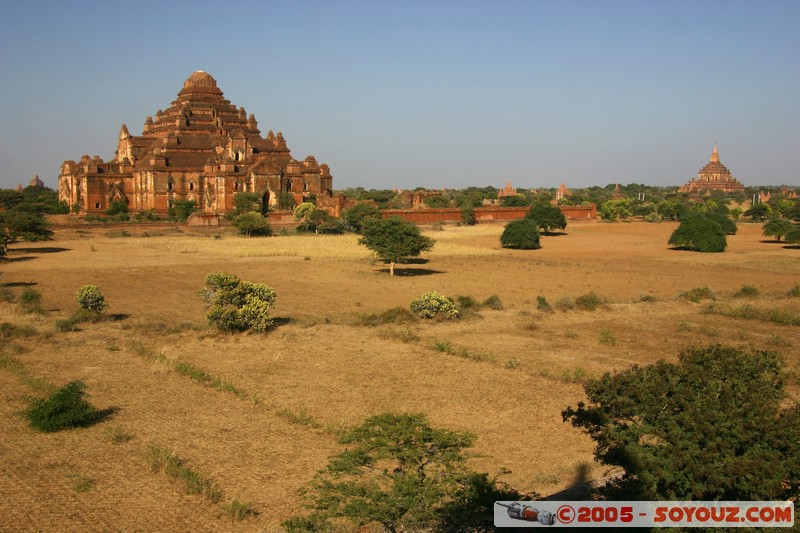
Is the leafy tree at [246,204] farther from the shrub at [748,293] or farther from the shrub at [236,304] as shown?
the shrub at [748,293]

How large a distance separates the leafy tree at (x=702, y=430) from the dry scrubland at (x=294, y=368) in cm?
184

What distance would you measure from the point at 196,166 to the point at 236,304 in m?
44.4

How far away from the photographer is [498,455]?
11.4 m

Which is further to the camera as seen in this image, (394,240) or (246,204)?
(246,204)

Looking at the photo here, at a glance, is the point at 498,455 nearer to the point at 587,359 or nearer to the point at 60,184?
the point at 587,359

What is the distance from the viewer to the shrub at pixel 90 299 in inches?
878

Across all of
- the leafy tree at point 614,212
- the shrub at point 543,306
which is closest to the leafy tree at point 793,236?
the leafy tree at point 614,212

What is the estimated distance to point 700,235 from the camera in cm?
4628

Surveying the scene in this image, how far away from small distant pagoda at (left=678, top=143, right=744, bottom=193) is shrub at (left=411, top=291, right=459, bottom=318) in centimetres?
13921

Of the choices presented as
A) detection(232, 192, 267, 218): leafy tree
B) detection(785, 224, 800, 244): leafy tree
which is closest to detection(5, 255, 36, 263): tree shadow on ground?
detection(232, 192, 267, 218): leafy tree

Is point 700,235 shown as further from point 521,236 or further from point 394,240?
point 394,240

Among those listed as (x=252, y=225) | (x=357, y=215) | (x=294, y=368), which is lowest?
(x=294, y=368)

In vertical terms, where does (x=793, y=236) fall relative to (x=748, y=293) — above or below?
above

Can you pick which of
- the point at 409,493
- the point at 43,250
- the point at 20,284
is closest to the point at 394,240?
the point at 20,284
